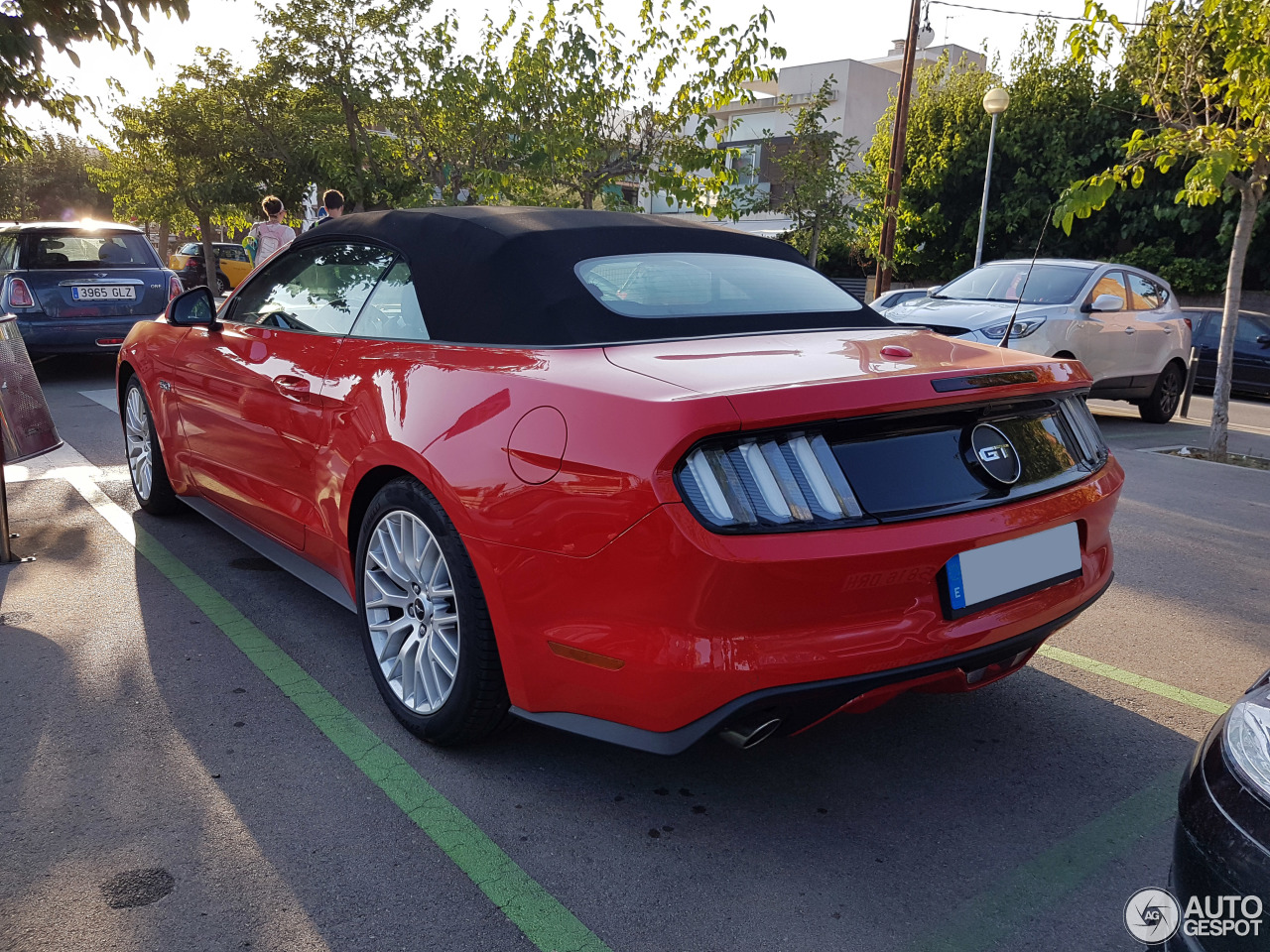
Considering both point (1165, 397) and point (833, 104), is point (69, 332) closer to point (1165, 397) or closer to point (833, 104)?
point (1165, 397)

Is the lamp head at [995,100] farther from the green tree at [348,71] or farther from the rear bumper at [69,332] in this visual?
the rear bumper at [69,332]

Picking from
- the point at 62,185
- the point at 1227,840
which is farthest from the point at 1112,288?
the point at 62,185

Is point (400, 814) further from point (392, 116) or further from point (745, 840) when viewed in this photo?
point (392, 116)

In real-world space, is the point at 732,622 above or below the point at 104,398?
above

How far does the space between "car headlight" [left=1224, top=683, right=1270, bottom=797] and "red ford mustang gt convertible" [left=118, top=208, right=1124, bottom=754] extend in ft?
2.23

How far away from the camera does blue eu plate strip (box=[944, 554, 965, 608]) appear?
2389 mm

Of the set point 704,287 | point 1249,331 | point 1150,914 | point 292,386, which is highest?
point 704,287

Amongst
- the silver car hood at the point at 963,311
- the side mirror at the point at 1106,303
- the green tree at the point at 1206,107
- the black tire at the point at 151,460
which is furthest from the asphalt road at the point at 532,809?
the side mirror at the point at 1106,303

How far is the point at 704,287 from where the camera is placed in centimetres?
334

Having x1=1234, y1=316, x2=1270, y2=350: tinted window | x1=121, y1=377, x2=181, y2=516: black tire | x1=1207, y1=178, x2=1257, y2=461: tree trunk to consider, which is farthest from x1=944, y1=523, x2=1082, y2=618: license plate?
x1=1234, y1=316, x2=1270, y2=350: tinted window

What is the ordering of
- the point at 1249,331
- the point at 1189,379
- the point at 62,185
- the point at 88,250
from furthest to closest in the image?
the point at 62,185 → the point at 1249,331 → the point at 1189,379 → the point at 88,250

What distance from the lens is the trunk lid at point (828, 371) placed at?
2.28 meters

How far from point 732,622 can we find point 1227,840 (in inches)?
38.4

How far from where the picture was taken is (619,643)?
2316 millimetres
